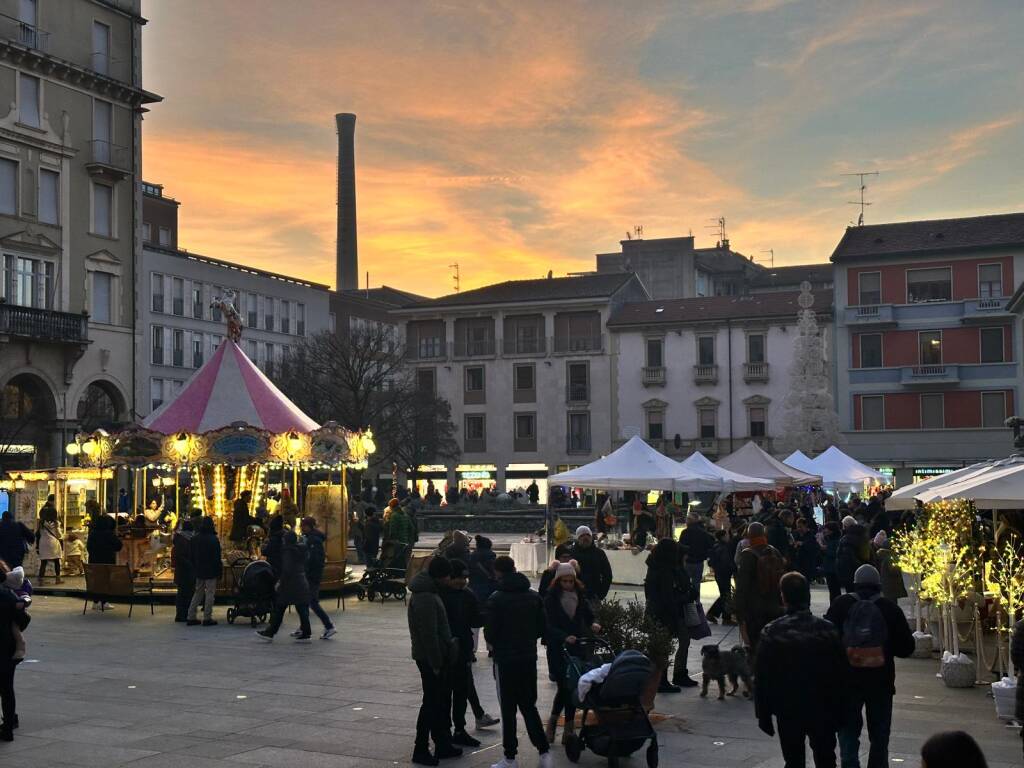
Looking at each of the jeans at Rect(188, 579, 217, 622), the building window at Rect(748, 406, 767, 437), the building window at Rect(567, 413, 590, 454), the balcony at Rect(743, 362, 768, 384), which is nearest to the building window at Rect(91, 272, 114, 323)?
the jeans at Rect(188, 579, 217, 622)

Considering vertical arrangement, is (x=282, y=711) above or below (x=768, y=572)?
below

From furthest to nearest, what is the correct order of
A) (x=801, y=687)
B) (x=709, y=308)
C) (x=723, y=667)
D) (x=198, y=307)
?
(x=198, y=307)
(x=709, y=308)
(x=723, y=667)
(x=801, y=687)

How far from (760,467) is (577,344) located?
36948 mm

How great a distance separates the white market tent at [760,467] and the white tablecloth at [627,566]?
5.61 metres

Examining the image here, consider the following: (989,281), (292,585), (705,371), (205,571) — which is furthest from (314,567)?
(705,371)

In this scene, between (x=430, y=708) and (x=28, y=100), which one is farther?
(x=28, y=100)

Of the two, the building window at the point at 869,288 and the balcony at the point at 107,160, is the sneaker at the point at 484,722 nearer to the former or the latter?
the balcony at the point at 107,160

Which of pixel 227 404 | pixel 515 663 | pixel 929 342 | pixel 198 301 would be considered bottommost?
pixel 515 663

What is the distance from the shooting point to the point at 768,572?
12359mm

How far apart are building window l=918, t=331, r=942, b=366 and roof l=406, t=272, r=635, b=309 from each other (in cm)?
1626

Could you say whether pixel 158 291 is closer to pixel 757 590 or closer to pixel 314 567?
pixel 314 567

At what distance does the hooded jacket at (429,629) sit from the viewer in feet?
32.6

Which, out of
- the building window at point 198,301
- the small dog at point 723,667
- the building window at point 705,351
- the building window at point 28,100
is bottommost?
the small dog at point 723,667

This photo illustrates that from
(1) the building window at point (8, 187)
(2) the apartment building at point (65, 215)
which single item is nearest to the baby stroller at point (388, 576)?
(2) the apartment building at point (65, 215)
